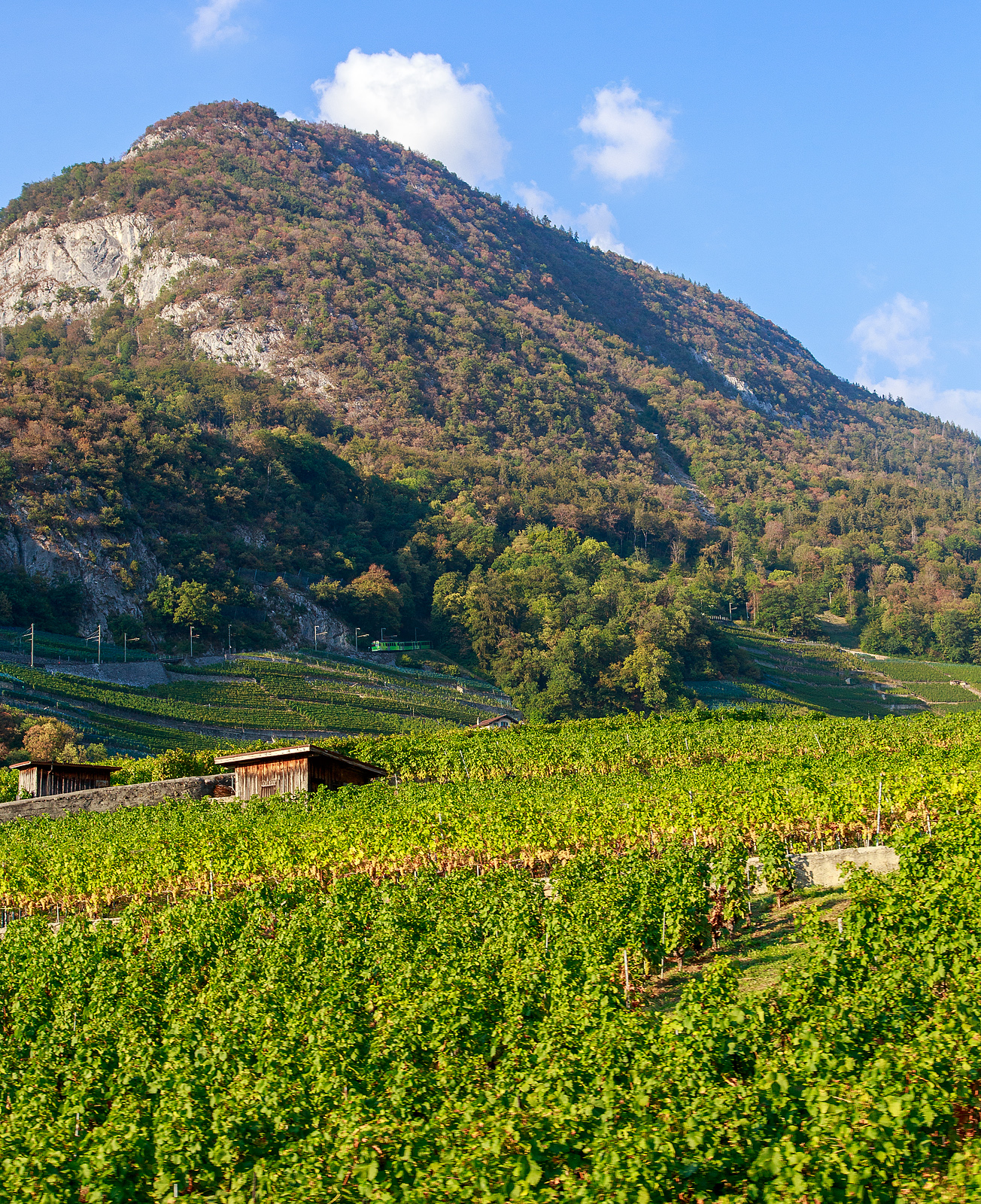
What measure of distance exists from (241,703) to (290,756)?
39.3 m

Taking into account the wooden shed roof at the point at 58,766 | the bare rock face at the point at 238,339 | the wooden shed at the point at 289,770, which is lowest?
the wooden shed roof at the point at 58,766

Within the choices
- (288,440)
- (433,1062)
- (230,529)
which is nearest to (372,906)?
(433,1062)

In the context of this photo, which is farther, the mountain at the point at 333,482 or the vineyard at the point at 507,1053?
the mountain at the point at 333,482

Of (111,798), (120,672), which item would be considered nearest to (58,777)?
(111,798)

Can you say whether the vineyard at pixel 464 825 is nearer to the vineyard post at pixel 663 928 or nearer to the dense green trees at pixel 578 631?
the vineyard post at pixel 663 928

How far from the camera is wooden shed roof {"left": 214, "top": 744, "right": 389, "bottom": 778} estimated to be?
104 feet

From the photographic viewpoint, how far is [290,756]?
31984 millimetres

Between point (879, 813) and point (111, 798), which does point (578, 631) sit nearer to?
point (111, 798)

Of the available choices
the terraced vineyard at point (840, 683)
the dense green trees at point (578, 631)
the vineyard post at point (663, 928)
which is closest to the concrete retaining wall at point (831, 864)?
the vineyard post at point (663, 928)

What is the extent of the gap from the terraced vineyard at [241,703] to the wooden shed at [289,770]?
25714 mm

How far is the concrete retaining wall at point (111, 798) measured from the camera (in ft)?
107

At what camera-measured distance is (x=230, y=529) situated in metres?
106

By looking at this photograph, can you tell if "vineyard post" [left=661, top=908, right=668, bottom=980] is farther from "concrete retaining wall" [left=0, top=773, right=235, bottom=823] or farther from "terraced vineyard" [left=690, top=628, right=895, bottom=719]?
"terraced vineyard" [left=690, top=628, right=895, bottom=719]

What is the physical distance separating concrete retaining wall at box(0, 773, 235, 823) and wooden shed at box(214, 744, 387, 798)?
1208mm
